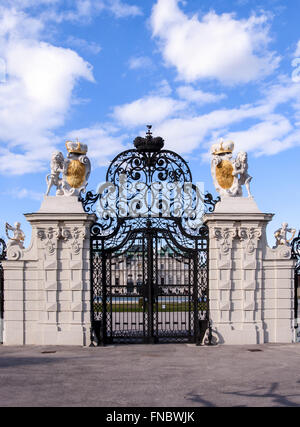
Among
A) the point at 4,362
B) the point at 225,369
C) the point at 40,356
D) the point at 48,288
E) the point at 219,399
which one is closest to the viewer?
the point at 219,399

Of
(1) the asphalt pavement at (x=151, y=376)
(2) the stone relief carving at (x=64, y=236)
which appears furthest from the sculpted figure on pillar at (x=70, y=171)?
(1) the asphalt pavement at (x=151, y=376)

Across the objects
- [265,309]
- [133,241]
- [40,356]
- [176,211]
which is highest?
[176,211]

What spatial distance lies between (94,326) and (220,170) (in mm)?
5945

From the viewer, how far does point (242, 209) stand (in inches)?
577

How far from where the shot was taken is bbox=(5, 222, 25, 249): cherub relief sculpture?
14.7 meters

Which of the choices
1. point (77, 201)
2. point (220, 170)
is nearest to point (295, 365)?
point (220, 170)

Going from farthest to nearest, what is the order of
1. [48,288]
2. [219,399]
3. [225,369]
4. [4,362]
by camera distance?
[48,288] < [4,362] < [225,369] < [219,399]

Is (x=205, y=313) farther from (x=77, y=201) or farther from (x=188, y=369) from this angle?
(x=77, y=201)

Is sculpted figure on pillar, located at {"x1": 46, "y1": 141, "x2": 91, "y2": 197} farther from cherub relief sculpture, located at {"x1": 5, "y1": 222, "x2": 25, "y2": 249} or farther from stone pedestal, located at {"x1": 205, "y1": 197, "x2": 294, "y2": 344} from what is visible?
stone pedestal, located at {"x1": 205, "y1": 197, "x2": 294, "y2": 344}

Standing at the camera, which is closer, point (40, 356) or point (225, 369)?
point (225, 369)

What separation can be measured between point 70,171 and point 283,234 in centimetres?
673

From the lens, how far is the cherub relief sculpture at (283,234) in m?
15.0

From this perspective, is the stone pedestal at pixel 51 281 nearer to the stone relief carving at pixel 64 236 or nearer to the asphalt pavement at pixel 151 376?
the stone relief carving at pixel 64 236

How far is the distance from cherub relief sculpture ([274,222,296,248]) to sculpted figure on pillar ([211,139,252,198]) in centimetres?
146
